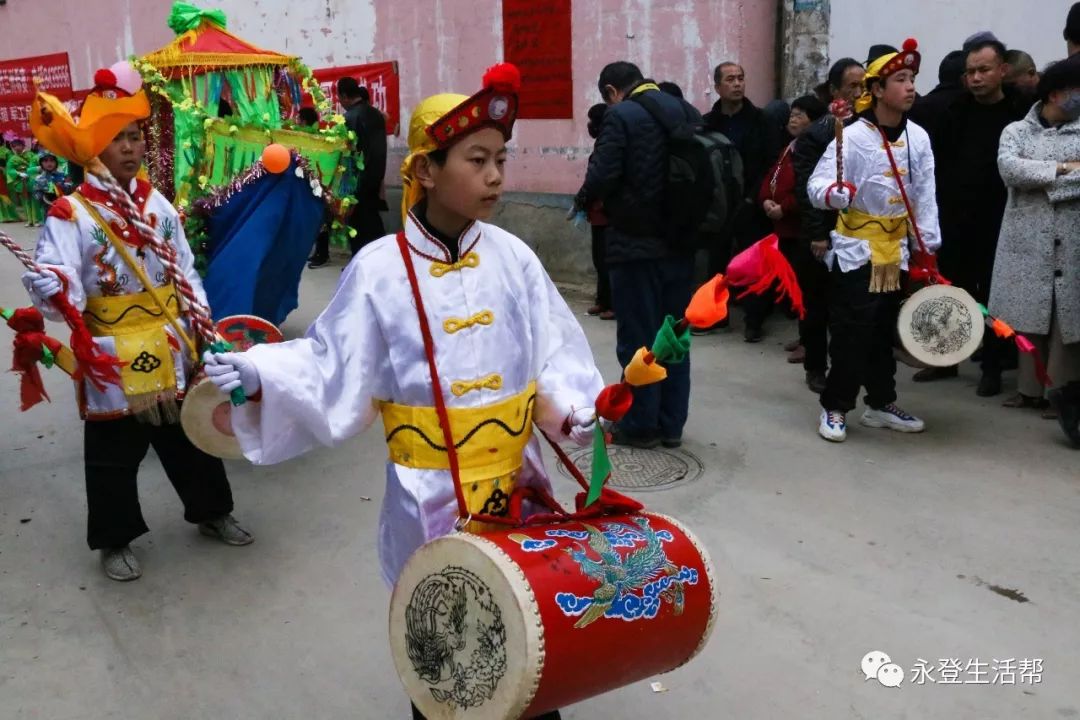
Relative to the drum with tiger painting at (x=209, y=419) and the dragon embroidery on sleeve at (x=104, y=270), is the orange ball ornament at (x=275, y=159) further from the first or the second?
the drum with tiger painting at (x=209, y=419)

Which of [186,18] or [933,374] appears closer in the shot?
[186,18]

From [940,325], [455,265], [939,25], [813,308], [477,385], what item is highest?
[939,25]

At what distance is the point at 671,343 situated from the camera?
6.70ft

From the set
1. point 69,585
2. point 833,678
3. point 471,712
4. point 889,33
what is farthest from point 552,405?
point 889,33

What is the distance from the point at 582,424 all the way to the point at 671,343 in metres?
0.46

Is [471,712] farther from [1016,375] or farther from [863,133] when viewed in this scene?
[1016,375]

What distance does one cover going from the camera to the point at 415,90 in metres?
10.4

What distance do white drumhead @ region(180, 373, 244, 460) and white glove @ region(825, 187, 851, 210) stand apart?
124 inches

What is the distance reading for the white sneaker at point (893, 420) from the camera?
520 cm

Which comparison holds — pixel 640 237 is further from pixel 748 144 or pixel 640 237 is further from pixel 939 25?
Result: pixel 939 25

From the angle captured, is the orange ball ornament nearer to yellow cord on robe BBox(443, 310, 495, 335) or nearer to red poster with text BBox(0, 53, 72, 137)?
yellow cord on robe BBox(443, 310, 495, 335)

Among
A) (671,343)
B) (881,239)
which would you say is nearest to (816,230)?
(881,239)

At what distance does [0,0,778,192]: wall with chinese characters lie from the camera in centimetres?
756

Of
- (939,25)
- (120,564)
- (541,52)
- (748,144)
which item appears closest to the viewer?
(120,564)
